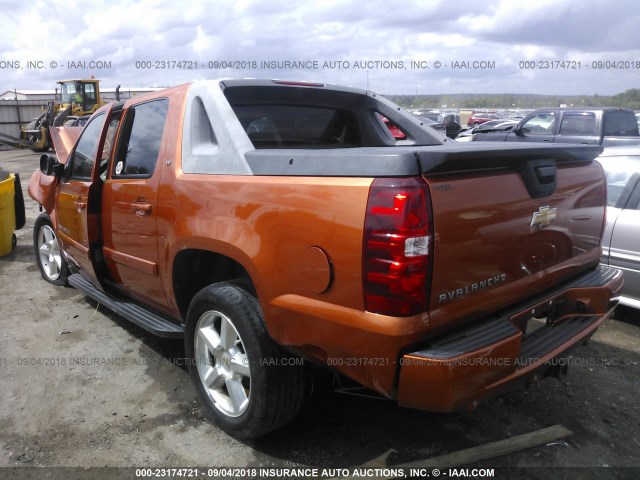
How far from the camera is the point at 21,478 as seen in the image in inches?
98.6

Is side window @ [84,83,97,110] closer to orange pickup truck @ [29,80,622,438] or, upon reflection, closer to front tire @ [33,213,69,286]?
front tire @ [33,213,69,286]

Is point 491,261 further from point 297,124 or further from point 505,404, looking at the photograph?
point 297,124

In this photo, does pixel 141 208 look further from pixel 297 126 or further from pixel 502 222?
pixel 502 222

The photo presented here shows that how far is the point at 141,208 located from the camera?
3.21 metres

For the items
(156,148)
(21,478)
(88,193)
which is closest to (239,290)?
(156,148)

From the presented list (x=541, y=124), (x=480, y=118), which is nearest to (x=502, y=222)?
(x=541, y=124)

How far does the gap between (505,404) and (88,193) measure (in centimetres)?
324

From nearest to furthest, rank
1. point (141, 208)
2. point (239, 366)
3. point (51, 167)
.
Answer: point (239, 366) < point (141, 208) < point (51, 167)

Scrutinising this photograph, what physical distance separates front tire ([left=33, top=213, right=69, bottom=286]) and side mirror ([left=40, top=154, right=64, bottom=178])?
764 mm

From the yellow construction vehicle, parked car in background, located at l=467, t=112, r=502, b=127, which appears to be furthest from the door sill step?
parked car in background, located at l=467, t=112, r=502, b=127

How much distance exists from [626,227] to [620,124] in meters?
A: 6.93

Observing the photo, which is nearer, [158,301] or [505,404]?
[505,404]

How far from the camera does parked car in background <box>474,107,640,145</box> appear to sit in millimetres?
9516

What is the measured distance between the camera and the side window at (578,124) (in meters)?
9.68
